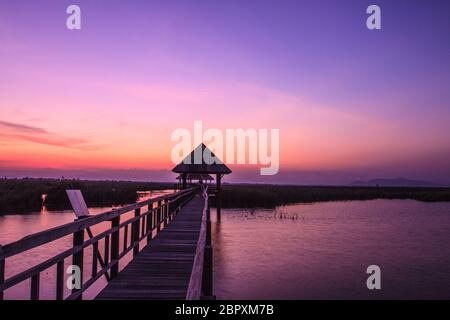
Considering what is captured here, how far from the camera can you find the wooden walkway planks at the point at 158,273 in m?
5.75

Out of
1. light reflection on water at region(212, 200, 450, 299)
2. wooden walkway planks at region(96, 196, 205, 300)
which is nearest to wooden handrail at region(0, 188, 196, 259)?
wooden walkway planks at region(96, 196, 205, 300)

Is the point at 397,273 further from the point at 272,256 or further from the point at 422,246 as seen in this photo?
the point at 422,246

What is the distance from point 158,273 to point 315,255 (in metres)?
12.8

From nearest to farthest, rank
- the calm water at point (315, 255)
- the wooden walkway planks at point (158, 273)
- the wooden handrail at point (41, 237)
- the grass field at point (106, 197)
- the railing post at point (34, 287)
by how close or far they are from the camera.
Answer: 1. the wooden handrail at point (41, 237)
2. the railing post at point (34, 287)
3. the wooden walkway planks at point (158, 273)
4. the calm water at point (315, 255)
5. the grass field at point (106, 197)

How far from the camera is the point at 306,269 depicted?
15766mm

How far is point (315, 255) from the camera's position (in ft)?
60.0

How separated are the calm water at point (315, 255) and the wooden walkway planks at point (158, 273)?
3.09m

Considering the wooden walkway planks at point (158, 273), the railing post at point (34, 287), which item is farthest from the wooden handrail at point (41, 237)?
the wooden walkway planks at point (158, 273)

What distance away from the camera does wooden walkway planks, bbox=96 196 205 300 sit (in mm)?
5750

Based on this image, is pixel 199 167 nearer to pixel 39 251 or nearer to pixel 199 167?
pixel 199 167

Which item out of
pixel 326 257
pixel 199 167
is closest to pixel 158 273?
pixel 326 257

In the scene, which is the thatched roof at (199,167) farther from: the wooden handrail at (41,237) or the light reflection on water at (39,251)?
the wooden handrail at (41,237)

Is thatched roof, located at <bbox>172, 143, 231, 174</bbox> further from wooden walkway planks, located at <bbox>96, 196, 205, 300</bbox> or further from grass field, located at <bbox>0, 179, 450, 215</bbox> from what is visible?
wooden walkway planks, located at <bbox>96, 196, 205, 300</bbox>
